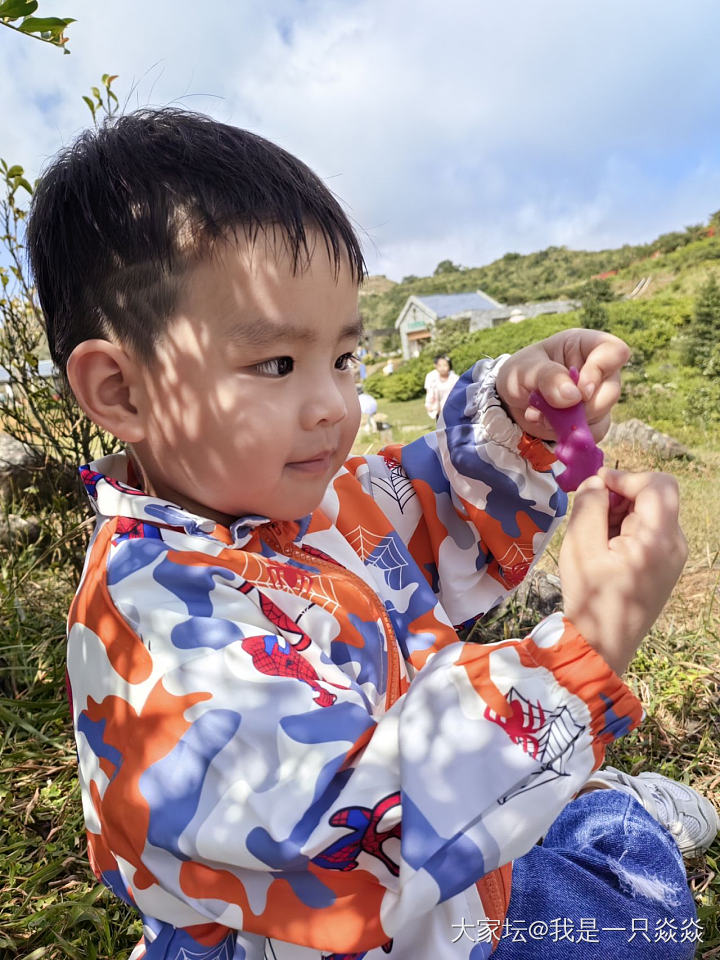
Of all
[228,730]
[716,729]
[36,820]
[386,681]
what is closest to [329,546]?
[386,681]

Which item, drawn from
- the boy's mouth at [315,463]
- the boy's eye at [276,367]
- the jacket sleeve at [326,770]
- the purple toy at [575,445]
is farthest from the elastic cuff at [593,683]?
the boy's eye at [276,367]

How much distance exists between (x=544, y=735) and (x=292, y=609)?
464 millimetres

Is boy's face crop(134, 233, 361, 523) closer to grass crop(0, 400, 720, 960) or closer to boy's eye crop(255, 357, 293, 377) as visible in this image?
boy's eye crop(255, 357, 293, 377)

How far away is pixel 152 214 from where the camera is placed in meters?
1.13

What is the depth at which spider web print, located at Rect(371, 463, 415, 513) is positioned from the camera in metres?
1.62

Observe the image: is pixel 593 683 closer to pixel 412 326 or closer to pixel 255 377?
pixel 255 377

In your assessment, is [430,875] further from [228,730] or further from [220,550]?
[220,550]

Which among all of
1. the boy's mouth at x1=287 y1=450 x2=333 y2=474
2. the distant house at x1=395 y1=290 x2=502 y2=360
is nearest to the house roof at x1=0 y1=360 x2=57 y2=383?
the boy's mouth at x1=287 y1=450 x2=333 y2=474

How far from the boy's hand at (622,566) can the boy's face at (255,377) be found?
1.39 feet

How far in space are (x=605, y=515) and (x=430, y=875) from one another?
548 millimetres

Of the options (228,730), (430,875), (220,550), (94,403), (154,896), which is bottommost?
(154,896)

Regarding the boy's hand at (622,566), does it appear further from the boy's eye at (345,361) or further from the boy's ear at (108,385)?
the boy's ear at (108,385)

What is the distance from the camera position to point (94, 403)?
1.20 m

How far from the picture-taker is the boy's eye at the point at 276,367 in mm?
1117
